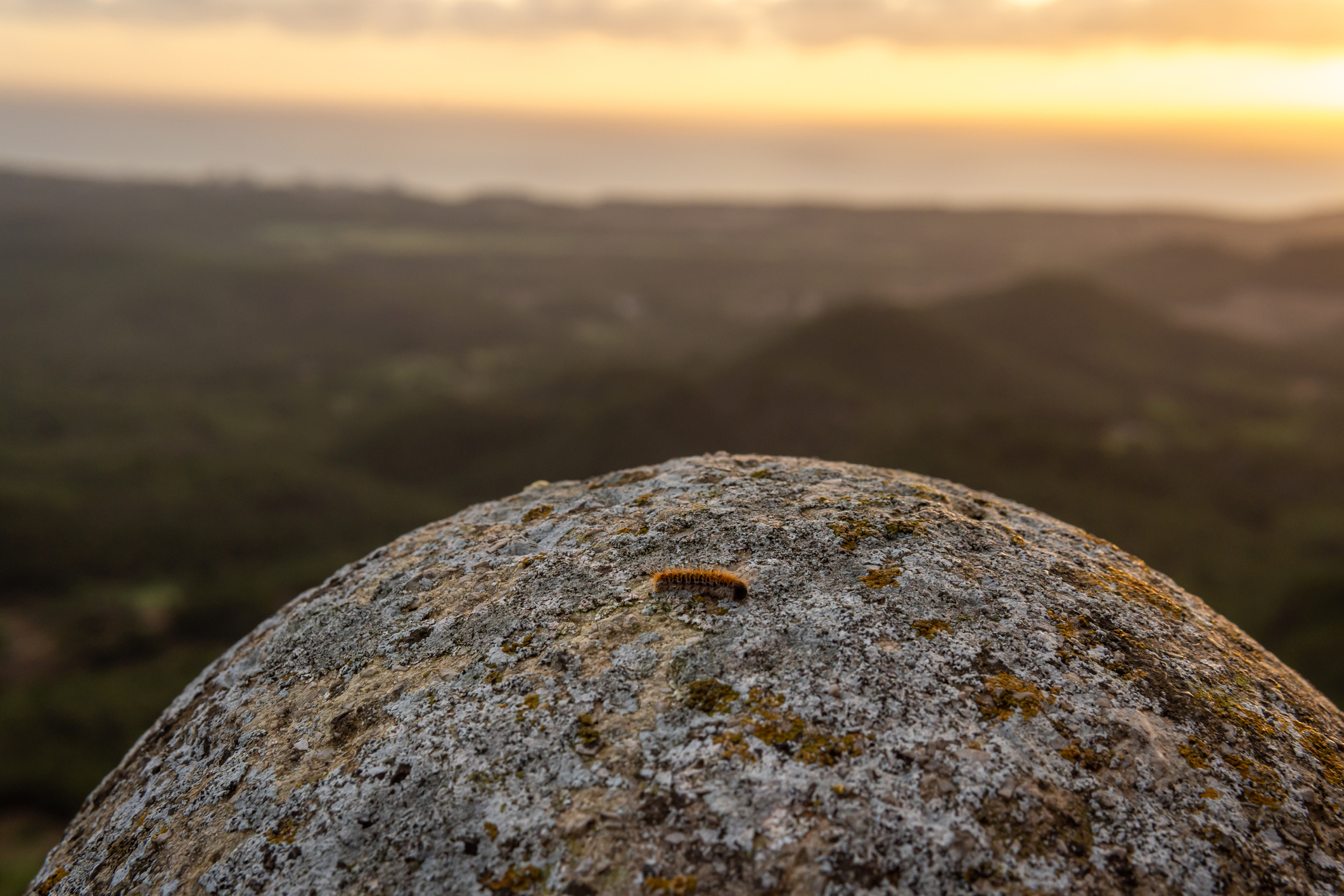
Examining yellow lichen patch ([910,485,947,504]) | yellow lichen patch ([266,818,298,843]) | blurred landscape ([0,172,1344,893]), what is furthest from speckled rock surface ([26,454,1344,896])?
blurred landscape ([0,172,1344,893])

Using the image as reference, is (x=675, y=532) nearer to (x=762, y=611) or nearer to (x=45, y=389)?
(x=762, y=611)

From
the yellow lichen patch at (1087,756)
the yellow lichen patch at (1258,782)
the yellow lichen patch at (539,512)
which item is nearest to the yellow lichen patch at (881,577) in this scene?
the yellow lichen patch at (1087,756)

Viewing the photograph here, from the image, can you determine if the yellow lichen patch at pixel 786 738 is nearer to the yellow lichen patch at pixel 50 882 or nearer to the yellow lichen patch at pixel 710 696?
the yellow lichen patch at pixel 710 696

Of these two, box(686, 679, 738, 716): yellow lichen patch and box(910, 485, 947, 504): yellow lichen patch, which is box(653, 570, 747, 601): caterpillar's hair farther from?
box(910, 485, 947, 504): yellow lichen patch

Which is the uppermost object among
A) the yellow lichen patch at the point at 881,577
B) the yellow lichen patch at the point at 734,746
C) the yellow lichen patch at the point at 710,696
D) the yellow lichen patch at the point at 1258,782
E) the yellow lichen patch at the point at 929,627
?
the yellow lichen patch at the point at 881,577

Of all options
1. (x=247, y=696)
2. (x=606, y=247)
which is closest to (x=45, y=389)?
(x=247, y=696)
